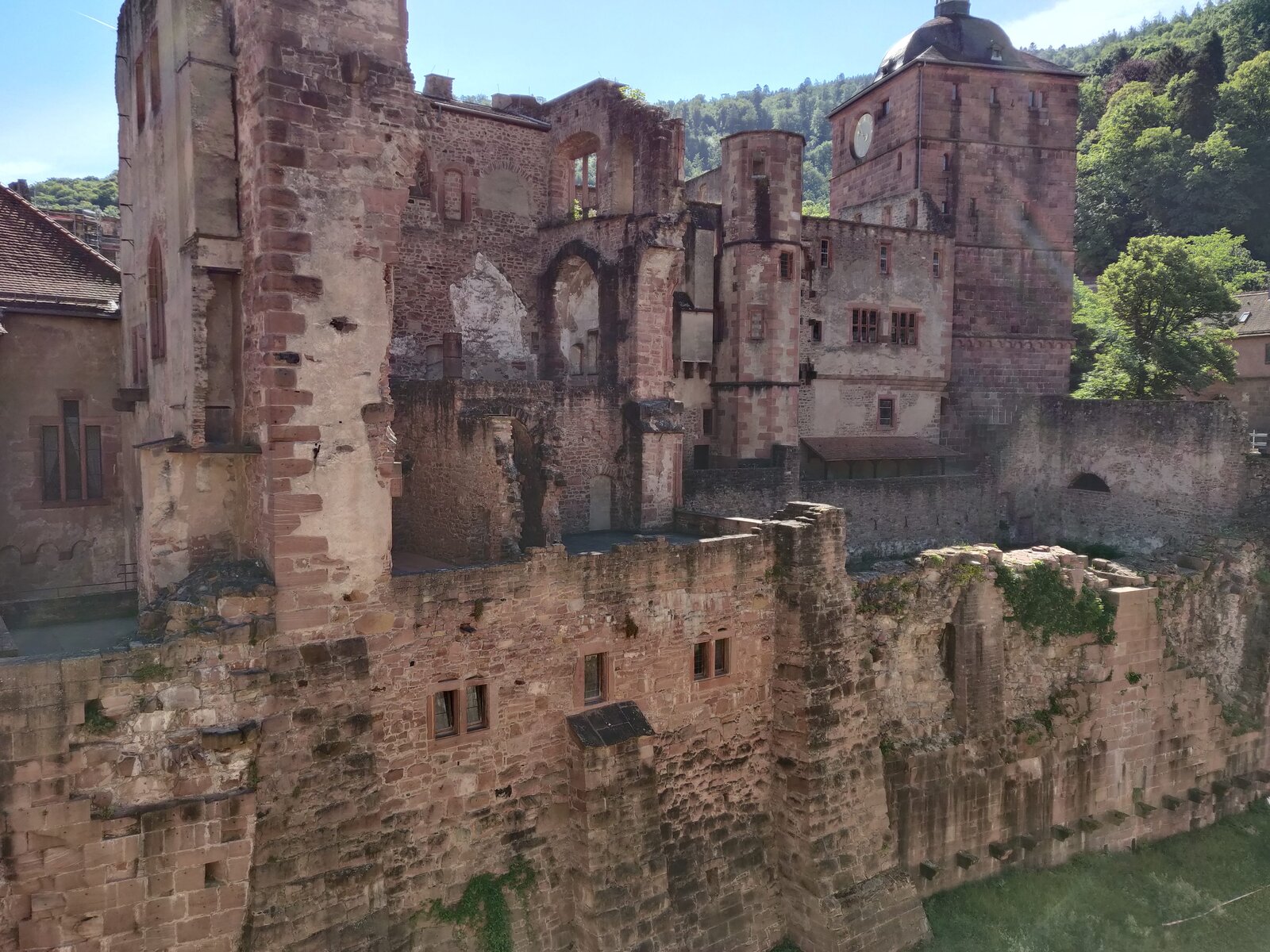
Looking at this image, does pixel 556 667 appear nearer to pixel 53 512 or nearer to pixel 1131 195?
pixel 53 512

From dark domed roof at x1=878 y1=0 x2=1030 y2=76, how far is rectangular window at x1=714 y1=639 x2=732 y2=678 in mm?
25357

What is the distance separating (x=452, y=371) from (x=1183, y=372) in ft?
81.3

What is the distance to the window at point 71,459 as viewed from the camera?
621 inches

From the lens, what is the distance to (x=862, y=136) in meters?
35.7

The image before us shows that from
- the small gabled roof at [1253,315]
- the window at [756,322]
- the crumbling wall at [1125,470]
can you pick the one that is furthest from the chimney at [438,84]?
the small gabled roof at [1253,315]

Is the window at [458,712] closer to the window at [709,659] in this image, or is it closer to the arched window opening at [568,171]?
the window at [709,659]

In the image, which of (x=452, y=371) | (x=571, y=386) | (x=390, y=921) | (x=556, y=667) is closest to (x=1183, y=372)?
(x=571, y=386)

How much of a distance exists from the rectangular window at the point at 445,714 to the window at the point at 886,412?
2136 cm

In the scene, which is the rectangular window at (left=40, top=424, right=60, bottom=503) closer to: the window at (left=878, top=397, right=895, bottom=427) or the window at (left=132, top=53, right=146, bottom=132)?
the window at (left=132, top=53, right=146, bottom=132)

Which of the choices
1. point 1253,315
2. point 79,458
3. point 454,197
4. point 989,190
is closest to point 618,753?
point 79,458

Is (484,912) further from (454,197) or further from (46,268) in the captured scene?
(454,197)

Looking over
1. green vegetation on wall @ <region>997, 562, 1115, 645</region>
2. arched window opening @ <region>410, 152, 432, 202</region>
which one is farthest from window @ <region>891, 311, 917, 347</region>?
arched window opening @ <region>410, 152, 432, 202</region>

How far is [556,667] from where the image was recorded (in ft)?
46.5

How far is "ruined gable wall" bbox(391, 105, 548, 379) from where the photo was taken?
74.8ft
